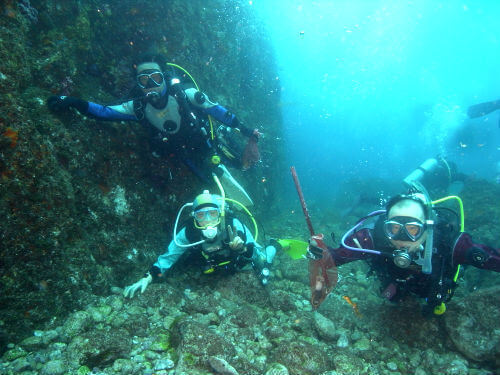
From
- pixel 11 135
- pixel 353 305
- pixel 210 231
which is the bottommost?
pixel 353 305

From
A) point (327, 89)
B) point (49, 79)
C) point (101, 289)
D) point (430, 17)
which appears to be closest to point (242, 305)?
point (101, 289)

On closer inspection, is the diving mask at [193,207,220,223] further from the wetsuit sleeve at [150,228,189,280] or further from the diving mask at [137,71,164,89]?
the diving mask at [137,71,164,89]

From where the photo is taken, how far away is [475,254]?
3471 millimetres

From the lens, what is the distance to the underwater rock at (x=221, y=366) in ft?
8.59

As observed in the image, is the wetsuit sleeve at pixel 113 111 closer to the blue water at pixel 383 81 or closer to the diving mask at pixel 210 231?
the diving mask at pixel 210 231

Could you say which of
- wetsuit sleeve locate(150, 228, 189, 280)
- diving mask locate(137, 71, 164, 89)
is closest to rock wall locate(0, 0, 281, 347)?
wetsuit sleeve locate(150, 228, 189, 280)

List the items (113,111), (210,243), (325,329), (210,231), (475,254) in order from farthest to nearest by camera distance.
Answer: (113,111)
(210,243)
(210,231)
(325,329)
(475,254)

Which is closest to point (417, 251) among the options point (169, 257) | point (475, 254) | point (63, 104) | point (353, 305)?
point (475, 254)

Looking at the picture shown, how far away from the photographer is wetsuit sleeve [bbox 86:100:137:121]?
4.58m

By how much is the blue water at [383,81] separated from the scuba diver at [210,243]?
29988 millimetres

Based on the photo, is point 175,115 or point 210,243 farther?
point 175,115

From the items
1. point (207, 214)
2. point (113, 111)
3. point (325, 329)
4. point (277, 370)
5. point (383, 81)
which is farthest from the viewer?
point (383, 81)

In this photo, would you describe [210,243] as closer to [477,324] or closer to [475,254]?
[475,254]

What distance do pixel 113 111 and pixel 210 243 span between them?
3084mm
